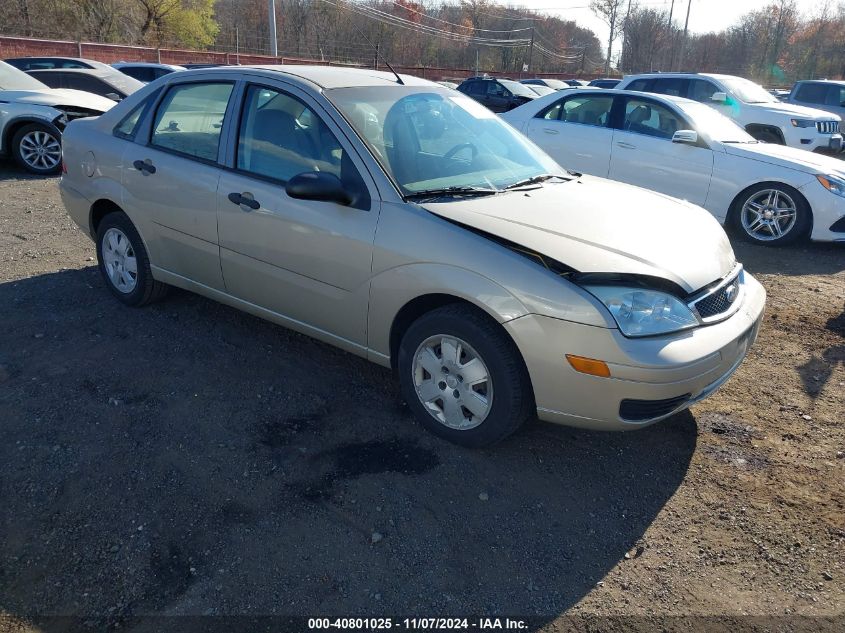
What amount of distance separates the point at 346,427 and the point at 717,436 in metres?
1.99

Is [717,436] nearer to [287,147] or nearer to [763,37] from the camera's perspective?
[287,147]

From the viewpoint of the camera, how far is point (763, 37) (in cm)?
7294

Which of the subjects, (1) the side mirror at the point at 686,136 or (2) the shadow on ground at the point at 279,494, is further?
(1) the side mirror at the point at 686,136

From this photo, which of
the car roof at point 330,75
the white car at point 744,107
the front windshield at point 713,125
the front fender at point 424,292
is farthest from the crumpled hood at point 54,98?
the white car at point 744,107

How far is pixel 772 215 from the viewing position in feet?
24.0

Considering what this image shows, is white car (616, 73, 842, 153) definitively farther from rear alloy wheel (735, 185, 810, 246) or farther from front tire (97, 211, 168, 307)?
front tire (97, 211, 168, 307)

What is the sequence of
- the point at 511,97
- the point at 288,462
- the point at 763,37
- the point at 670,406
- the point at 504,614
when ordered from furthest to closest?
the point at 763,37
the point at 511,97
the point at 288,462
the point at 670,406
the point at 504,614

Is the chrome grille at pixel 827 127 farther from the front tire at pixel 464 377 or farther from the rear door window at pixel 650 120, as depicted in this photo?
the front tire at pixel 464 377

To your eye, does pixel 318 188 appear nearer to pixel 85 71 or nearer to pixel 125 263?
pixel 125 263

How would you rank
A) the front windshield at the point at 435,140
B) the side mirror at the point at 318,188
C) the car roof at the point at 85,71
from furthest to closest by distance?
the car roof at the point at 85,71
the front windshield at the point at 435,140
the side mirror at the point at 318,188

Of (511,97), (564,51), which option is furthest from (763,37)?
(511,97)

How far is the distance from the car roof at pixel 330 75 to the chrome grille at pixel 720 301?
2.25 meters

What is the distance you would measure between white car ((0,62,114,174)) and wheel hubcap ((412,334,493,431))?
335 inches

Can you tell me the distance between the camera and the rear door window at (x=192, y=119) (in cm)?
411
